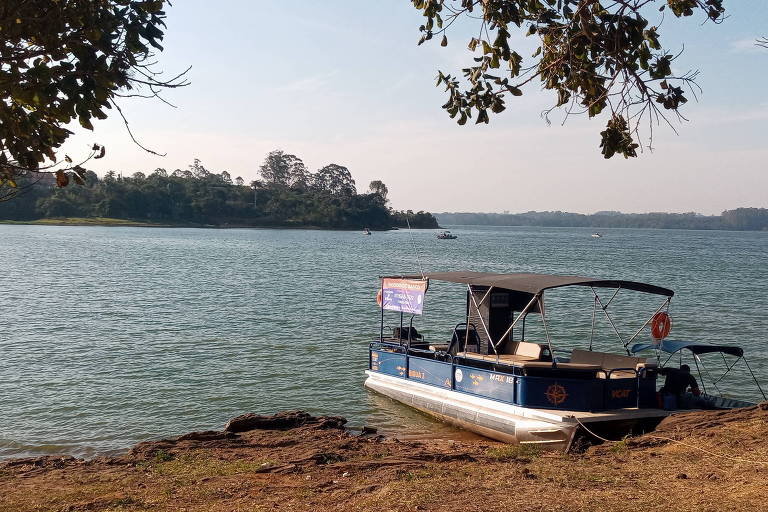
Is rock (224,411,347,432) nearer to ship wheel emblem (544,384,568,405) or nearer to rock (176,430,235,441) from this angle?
rock (176,430,235,441)

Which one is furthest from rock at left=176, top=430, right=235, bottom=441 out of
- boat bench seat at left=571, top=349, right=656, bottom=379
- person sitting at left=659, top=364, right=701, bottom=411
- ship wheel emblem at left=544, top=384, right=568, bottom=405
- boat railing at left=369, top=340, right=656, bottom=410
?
person sitting at left=659, top=364, right=701, bottom=411

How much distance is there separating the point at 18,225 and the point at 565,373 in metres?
166

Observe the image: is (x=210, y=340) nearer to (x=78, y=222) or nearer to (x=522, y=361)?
(x=522, y=361)

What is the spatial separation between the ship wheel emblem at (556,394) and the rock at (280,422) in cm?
463

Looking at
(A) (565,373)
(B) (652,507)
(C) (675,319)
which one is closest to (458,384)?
(A) (565,373)

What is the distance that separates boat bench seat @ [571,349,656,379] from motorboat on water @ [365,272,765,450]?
0.08ft

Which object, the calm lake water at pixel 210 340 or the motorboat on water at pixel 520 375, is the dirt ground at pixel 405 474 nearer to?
the motorboat on water at pixel 520 375

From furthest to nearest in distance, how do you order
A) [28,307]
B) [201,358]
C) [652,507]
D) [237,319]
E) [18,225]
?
1. [18,225]
2. [28,307]
3. [237,319]
4. [201,358]
5. [652,507]

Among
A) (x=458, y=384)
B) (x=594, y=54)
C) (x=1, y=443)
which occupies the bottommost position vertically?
(x=1, y=443)

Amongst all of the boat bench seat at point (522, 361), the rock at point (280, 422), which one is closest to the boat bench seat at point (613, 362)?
the boat bench seat at point (522, 361)

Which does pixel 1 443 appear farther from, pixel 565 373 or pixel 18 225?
pixel 18 225

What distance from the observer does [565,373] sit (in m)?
14.4

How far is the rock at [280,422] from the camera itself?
15219 millimetres

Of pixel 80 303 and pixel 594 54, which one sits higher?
pixel 594 54
